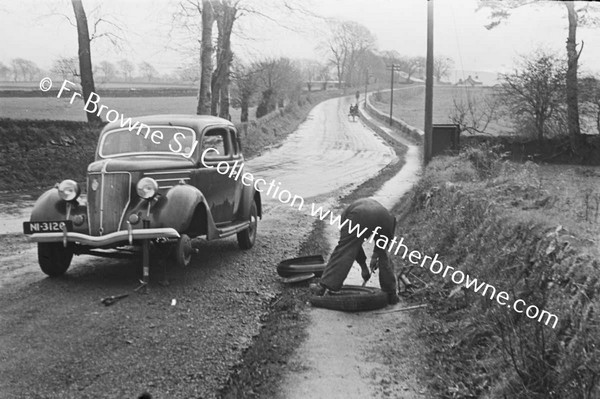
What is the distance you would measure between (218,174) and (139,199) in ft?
5.82

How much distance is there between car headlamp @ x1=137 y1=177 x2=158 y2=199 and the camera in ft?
23.2

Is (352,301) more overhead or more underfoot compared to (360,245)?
more underfoot

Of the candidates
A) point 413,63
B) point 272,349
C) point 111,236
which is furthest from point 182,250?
point 413,63

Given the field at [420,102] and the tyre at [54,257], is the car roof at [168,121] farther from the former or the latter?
the field at [420,102]

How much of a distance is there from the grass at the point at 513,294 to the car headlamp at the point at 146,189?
3.37m

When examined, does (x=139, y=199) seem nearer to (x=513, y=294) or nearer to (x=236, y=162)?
(x=236, y=162)

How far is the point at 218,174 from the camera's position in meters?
8.82

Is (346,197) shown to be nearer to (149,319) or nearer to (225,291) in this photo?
(225,291)

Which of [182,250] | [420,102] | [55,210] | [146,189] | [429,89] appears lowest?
[182,250]

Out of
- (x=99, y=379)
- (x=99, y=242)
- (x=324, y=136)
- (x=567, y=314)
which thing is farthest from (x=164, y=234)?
(x=324, y=136)

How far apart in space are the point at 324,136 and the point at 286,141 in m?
5.23

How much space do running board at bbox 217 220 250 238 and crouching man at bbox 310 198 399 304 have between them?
1857 mm

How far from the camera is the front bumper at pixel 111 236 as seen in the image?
6.82m

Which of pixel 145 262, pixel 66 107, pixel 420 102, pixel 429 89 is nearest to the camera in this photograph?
pixel 145 262
